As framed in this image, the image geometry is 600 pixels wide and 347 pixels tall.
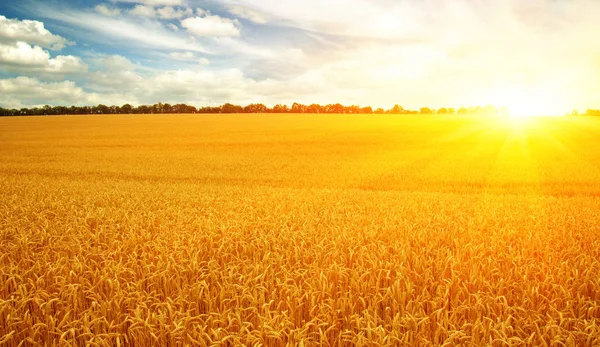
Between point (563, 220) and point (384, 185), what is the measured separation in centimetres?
905

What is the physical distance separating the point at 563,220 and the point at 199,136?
37629 millimetres

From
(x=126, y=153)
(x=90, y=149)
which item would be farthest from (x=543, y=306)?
(x=90, y=149)

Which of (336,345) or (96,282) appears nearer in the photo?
(336,345)

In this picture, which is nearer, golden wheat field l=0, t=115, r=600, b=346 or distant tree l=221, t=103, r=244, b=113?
golden wheat field l=0, t=115, r=600, b=346

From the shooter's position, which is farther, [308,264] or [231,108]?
[231,108]

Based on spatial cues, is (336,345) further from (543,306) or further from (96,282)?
(96,282)

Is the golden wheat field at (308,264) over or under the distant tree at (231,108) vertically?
under

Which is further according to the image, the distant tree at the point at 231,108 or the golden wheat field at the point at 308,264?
the distant tree at the point at 231,108

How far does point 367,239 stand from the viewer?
691 cm

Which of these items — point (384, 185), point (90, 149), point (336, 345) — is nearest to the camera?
point (336, 345)

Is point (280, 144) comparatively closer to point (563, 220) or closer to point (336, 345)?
point (563, 220)

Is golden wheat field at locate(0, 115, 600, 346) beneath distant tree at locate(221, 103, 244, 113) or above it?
beneath

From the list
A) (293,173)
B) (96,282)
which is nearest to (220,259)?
(96,282)

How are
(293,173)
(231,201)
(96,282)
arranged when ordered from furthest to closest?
(293,173), (231,201), (96,282)
